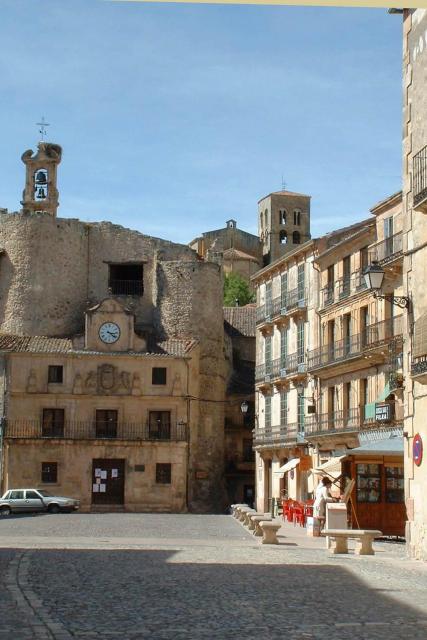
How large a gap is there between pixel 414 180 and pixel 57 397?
33991 millimetres

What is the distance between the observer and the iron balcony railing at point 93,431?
5028cm

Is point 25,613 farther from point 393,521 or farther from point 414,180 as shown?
point 393,521

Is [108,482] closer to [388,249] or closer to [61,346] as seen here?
[61,346]

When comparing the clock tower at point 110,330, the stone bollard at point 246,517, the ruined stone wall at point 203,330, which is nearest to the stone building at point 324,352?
the ruined stone wall at point 203,330

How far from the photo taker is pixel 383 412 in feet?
106

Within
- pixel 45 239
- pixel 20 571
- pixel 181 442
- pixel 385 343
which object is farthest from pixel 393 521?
pixel 45 239

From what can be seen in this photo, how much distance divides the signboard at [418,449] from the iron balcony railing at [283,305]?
1007 inches

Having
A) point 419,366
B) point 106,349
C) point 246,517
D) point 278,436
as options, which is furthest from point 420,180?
point 106,349

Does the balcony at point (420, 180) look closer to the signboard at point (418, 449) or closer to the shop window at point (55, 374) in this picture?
the signboard at point (418, 449)

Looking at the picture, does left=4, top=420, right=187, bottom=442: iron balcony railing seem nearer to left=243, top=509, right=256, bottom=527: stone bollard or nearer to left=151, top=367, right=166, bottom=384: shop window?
left=151, top=367, right=166, bottom=384: shop window

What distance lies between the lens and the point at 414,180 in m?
19.3

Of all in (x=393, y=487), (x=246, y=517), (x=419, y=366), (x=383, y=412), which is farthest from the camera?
(x=246, y=517)

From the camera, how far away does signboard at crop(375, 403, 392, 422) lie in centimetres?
3219

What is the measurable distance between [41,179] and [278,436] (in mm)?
19429
